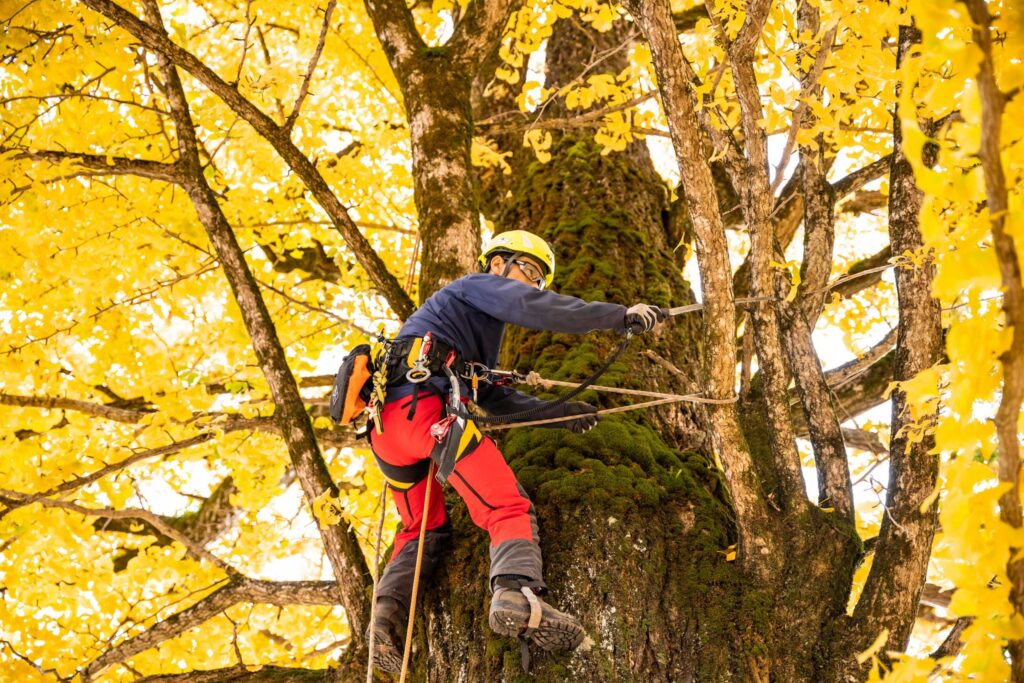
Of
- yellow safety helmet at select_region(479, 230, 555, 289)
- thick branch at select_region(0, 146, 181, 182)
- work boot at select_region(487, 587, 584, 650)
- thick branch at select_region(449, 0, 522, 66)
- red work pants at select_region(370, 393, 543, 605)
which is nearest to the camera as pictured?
A: work boot at select_region(487, 587, 584, 650)

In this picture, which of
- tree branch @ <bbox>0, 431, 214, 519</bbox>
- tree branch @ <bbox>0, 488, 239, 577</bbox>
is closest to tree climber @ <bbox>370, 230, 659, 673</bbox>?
tree branch @ <bbox>0, 488, 239, 577</bbox>

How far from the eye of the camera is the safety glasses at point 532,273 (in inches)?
144

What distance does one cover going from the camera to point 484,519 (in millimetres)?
3082

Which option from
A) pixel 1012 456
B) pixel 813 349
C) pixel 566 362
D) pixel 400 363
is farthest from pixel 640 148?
pixel 1012 456

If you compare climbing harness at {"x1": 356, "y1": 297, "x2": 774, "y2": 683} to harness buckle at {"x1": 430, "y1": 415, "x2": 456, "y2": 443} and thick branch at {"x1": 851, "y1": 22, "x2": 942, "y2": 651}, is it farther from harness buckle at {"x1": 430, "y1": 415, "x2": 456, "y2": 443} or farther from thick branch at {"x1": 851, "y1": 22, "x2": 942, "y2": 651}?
thick branch at {"x1": 851, "y1": 22, "x2": 942, "y2": 651}

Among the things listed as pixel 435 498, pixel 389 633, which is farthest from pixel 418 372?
pixel 389 633

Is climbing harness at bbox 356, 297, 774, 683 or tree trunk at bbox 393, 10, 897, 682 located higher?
climbing harness at bbox 356, 297, 774, 683

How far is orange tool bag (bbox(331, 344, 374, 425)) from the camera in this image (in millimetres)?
3379

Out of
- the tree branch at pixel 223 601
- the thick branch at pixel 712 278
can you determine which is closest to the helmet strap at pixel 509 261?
the thick branch at pixel 712 278

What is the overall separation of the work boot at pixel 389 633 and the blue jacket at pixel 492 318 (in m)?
0.85

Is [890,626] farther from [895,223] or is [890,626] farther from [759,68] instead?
[759,68]

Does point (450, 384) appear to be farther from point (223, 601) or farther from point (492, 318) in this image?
point (223, 601)

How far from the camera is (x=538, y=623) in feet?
8.64

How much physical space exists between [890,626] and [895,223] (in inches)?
57.8
